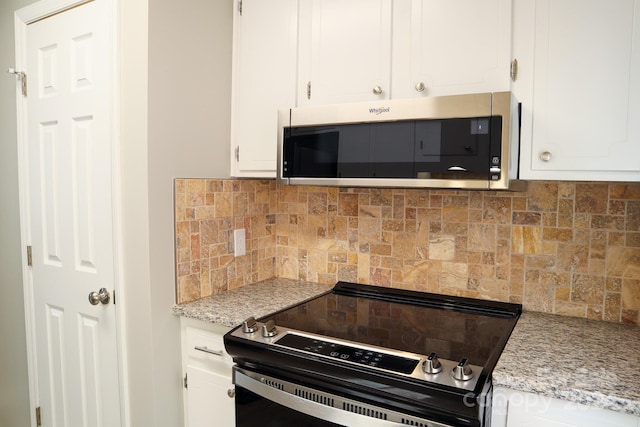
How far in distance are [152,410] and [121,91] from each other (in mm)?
1227

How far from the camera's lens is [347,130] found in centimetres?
153

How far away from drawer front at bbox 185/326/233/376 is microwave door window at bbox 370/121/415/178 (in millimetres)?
848

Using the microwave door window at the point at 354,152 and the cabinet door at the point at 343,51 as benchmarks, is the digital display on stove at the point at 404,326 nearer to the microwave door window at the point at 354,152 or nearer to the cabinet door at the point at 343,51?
the microwave door window at the point at 354,152

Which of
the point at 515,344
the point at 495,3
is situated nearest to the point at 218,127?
the point at 495,3

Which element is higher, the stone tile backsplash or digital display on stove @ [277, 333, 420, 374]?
the stone tile backsplash

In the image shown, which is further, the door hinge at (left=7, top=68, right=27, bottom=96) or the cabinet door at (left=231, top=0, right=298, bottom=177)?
the door hinge at (left=7, top=68, right=27, bottom=96)

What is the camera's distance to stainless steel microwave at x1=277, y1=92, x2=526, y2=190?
128cm

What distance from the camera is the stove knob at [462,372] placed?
105 cm

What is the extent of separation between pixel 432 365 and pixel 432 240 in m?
0.79

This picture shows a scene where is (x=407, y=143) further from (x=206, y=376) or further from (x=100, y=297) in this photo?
(x=100, y=297)

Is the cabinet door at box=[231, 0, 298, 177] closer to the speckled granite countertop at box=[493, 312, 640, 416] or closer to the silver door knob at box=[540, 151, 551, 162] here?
the silver door knob at box=[540, 151, 551, 162]

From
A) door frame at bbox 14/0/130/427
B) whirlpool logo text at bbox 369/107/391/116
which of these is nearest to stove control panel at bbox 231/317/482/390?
door frame at bbox 14/0/130/427

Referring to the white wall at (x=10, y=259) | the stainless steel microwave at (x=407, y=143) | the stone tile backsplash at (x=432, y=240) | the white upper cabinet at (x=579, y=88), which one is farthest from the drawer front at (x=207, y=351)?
the white upper cabinet at (x=579, y=88)

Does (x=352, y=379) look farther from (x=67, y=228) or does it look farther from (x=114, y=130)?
(x=67, y=228)
